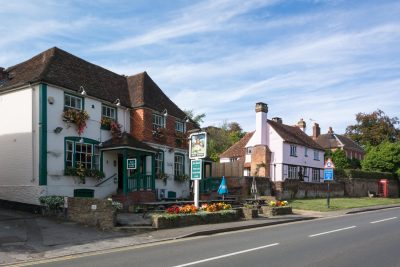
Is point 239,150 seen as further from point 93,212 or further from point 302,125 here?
point 93,212

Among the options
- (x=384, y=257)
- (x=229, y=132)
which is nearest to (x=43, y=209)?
(x=384, y=257)

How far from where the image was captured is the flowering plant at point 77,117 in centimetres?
2258

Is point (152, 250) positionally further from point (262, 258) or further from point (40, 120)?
point (40, 120)

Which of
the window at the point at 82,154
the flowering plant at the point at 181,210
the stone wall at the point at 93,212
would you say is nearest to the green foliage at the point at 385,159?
the window at the point at 82,154

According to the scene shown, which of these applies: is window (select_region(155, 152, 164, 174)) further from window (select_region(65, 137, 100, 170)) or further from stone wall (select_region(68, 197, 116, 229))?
stone wall (select_region(68, 197, 116, 229))

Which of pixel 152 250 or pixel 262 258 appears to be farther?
pixel 152 250

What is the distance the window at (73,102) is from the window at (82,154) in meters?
1.68

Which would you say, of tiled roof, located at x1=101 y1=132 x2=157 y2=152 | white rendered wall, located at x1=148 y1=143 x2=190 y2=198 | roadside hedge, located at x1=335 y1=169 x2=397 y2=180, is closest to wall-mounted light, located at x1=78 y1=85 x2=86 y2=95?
tiled roof, located at x1=101 y1=132 x2=157 y2=152

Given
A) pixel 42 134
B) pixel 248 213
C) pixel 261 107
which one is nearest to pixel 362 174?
pixel 261 107

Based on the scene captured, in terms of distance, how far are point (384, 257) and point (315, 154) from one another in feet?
137

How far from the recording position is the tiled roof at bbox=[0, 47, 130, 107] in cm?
2244

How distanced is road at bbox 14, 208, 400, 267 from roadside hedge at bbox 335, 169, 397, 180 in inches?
1323

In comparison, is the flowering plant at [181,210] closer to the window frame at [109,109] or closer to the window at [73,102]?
the window at [73,102]

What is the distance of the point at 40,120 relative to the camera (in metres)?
21.2
